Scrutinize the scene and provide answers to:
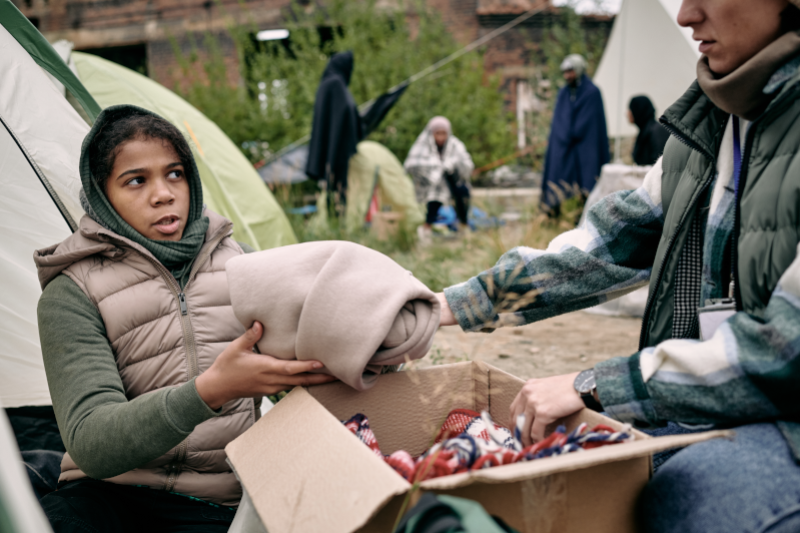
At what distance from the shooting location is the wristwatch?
3.18ft

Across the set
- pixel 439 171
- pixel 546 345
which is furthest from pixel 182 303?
pixel 439 171

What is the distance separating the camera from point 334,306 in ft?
3.16

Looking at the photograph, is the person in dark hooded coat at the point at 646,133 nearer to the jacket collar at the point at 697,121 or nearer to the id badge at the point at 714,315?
the jacket collar at the point at 697,121

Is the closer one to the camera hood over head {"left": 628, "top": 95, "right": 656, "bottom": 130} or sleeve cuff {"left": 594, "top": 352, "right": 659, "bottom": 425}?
sleeve cuff {"left": 594, "top": 352, "right": 659, "bottom": 425}

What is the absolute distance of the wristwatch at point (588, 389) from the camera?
97cm

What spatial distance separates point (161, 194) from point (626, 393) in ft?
3.42

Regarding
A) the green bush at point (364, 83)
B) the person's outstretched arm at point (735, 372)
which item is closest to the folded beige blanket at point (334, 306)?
the person's outstretched arm at point (735, 372)

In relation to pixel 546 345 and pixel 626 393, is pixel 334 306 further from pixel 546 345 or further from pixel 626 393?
pixel 546 345

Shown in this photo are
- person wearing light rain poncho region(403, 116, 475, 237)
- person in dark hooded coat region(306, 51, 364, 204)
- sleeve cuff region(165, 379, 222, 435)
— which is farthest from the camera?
person wearing light rain poncho region(403, 116, 475, 237)

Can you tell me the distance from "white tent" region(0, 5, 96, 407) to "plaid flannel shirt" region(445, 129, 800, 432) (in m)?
1.33

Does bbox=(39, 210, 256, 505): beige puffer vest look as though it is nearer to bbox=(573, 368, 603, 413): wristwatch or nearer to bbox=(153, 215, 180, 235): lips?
bbox=(153, 215, 180, 235): lips

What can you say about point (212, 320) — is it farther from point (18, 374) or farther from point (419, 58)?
point (419, 58)

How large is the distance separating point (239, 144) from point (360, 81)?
228 cm

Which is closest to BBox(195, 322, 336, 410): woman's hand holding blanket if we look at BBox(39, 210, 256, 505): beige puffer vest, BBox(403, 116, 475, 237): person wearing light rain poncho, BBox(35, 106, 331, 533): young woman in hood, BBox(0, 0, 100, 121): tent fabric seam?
BBox(35, 106, 331, 533): young woman in hood
